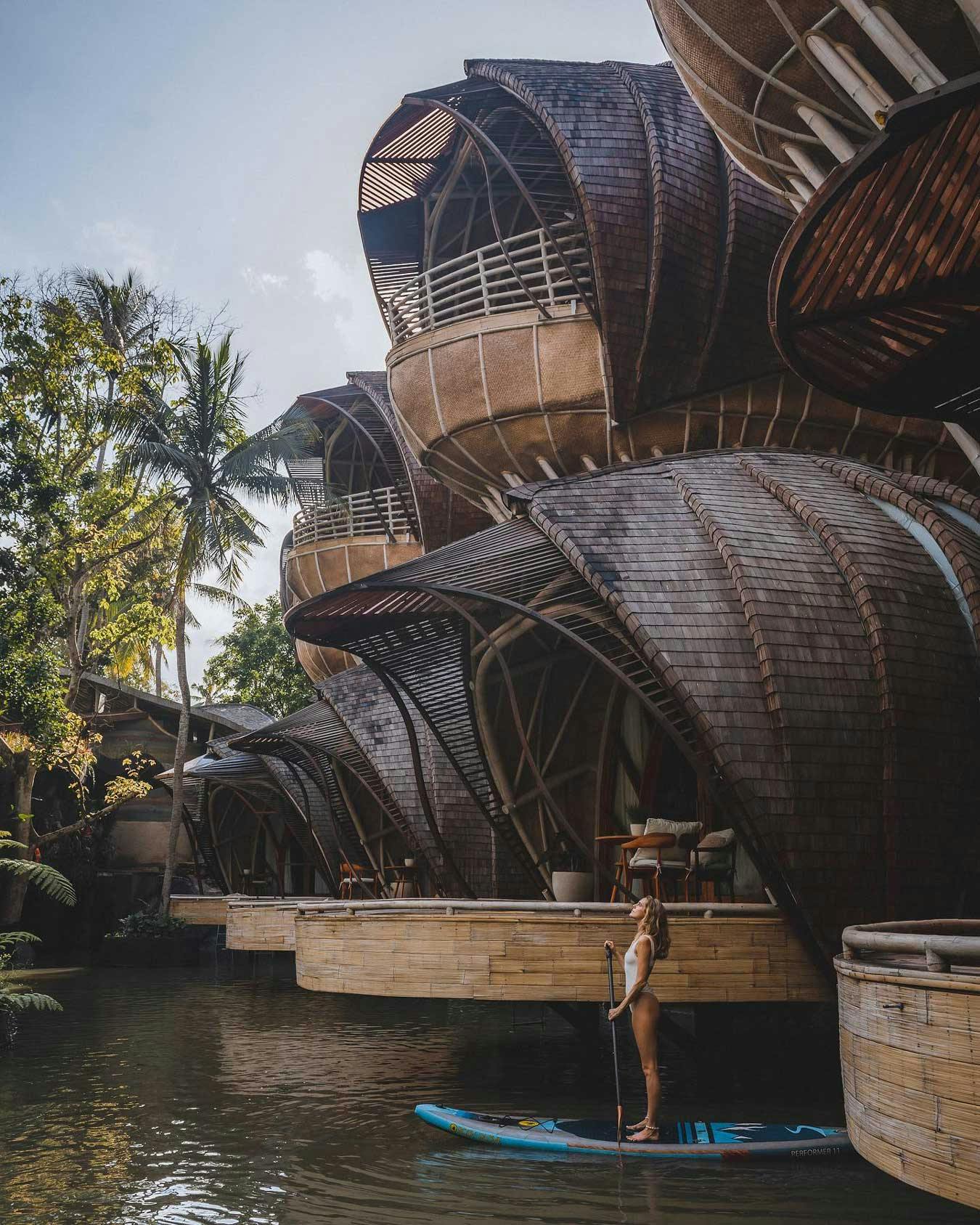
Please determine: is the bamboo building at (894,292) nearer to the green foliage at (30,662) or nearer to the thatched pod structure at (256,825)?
the green foliage at (30,662)

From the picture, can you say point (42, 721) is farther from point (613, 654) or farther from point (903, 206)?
point (903, 206)

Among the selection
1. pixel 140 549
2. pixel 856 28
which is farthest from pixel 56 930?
pixel 856 28

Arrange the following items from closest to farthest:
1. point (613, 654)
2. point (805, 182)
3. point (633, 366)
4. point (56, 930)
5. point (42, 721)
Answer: point (805, 182)
point (613, 654)
point (633, 366)
point (42, 721)
point (56, 930)

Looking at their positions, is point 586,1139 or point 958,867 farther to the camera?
point 958,867

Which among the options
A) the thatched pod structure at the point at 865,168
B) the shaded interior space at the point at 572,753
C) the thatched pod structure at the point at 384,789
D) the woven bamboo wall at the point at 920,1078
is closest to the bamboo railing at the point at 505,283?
the thatched pod structure at the point at 865,168

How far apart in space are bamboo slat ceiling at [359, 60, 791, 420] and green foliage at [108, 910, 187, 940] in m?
16.1

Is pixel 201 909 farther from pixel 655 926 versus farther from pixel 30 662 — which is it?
pixel 655 926

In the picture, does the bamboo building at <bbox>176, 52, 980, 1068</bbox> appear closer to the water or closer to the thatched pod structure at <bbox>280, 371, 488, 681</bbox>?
the water

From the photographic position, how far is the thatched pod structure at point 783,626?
10328mm

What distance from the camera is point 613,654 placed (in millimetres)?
13742

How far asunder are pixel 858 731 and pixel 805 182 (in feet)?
19.4

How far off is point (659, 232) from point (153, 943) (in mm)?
18512

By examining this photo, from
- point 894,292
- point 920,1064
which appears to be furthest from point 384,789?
point 920,1064

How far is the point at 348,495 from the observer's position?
28719mm
